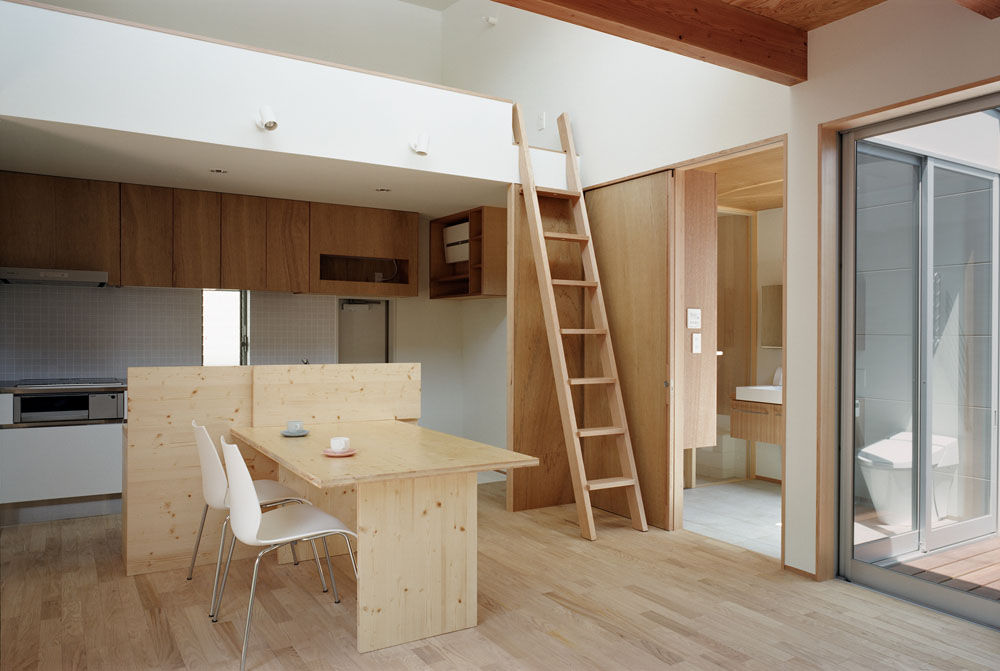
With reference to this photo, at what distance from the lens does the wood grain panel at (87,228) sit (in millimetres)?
4730

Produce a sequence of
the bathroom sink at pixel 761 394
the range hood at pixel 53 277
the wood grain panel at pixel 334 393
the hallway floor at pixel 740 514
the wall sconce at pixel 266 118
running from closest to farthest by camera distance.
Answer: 1. the wood grain panel at pixel 334 393
2. the wall sconce at pixel 266 118
3. the hallway floor at pixel 740 514
4. the range hood at pixel 53 277
5. the bathroom sink at pixel 761 394

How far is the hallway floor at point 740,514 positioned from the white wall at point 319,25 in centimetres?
453

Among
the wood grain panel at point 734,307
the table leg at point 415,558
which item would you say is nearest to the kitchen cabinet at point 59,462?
the table leg at point 415,558

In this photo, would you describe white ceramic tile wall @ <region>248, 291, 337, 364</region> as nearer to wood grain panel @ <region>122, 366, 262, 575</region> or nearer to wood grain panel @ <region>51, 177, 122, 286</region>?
wood grain panel @ <region>51, 177, 122, 286</region>

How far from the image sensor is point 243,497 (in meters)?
2.62

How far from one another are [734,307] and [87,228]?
4832mm

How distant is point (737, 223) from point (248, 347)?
13.4 ft

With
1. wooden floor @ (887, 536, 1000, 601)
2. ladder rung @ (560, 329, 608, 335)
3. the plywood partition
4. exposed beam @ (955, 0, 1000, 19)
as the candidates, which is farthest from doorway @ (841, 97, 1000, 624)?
ladder rung @ (560, 329, 608, 335)

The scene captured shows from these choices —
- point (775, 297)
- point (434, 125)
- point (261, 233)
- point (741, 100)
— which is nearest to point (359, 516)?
point (434, 125)

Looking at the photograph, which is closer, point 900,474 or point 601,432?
point 900,474

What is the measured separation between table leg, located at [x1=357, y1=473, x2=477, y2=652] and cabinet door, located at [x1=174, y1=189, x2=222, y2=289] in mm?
3083

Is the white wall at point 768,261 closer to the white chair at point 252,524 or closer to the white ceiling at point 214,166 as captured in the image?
the white ceiling at point 214,166

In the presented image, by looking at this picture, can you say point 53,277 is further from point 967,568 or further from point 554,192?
point 967,568

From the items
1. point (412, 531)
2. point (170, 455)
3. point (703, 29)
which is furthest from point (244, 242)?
point (703, 29)
